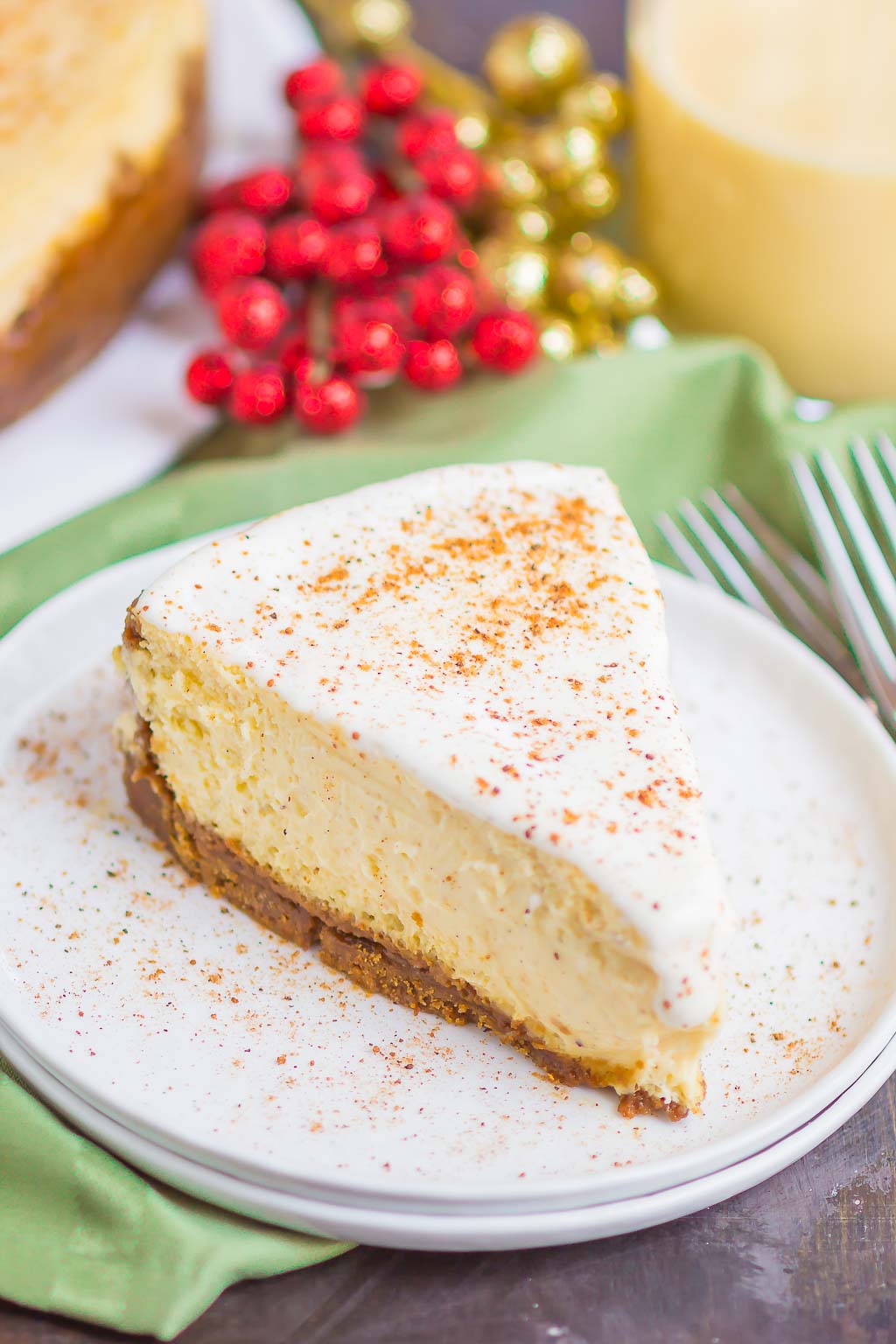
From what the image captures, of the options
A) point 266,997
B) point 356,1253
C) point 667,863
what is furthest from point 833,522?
point 356,1253

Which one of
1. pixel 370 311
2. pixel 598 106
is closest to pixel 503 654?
pixel 370 311

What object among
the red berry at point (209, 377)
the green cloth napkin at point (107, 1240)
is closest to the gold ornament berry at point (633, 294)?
the red berry at point (209, 377)

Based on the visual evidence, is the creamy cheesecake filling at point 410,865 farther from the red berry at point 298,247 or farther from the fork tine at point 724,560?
the red berry at point 298,247

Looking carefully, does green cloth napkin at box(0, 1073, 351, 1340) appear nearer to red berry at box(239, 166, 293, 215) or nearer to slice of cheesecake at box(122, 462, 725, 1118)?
slice of cheesecake at box(122, 462, 725, 1118)

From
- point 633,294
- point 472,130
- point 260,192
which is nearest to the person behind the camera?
point 260,192

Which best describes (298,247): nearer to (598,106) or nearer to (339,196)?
(339,196)
